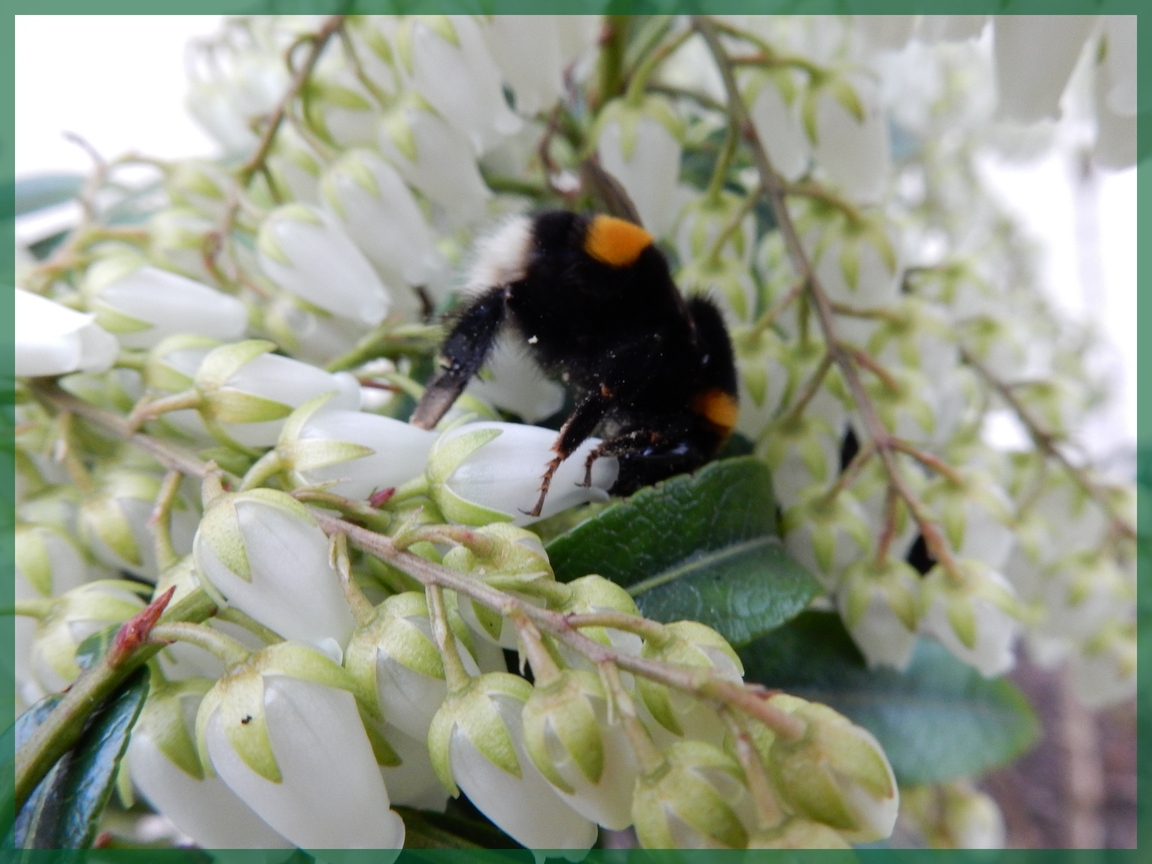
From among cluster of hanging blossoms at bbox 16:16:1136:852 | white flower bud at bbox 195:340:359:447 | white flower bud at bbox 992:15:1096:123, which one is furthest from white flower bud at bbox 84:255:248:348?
white flower bud at bbox 992:15:1096:123

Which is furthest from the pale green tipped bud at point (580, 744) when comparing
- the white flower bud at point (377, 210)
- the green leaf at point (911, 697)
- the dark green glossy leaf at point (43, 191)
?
the dark green glossy leaf at point (43, 191)

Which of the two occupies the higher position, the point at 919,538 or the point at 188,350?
the point at 188,350

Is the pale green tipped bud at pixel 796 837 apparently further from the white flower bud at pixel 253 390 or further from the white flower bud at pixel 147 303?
the white flower bud at pixel 147 303

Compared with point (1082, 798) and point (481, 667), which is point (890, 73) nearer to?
point (481, 667)

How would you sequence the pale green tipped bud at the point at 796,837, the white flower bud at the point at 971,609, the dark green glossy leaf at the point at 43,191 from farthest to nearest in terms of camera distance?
the dark green glossy leaf at the point at 43,191 → the white flower bud at the point at 971,609 → the pale green tipped bud at the point at 796,837

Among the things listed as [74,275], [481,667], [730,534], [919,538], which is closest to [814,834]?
[481,667]

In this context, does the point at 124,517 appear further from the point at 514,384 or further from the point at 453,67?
the point at 453,67

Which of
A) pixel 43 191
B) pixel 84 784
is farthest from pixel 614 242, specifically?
pixel 43 191
